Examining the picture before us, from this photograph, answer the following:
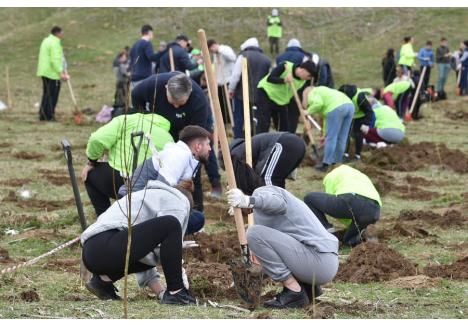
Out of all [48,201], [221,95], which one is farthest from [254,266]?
[221,95]

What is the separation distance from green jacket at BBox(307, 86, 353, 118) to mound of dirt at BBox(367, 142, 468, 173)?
4.36 ft

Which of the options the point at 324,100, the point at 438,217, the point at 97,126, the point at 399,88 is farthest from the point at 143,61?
the point at 438,217

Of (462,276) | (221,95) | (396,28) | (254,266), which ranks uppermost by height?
(254,266)

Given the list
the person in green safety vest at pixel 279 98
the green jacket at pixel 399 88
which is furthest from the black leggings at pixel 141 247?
the green jacket at pixel 399 88

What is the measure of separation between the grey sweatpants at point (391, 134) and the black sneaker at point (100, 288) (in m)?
9.02

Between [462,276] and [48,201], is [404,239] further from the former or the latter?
[48,201]

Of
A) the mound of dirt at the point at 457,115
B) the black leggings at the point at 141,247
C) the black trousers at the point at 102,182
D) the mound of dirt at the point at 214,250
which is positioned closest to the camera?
the black leggings at the point at 141,247

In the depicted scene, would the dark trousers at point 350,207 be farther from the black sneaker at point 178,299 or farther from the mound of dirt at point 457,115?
the mound of dirt at point 457,115

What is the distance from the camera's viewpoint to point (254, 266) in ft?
20.4

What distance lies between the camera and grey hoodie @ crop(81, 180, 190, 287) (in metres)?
5.93

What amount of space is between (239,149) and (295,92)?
4.19 m

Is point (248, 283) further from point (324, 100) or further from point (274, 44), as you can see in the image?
point (274, 44)

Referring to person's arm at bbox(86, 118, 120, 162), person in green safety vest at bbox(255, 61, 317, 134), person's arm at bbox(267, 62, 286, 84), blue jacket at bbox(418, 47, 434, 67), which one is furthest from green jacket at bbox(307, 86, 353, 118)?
blue jacket at bbox(418, 47, 434, 67)

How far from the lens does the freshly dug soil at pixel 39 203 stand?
1041 cm
